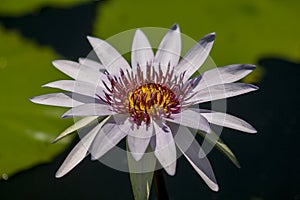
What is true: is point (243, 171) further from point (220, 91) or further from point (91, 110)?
point (91, 110)

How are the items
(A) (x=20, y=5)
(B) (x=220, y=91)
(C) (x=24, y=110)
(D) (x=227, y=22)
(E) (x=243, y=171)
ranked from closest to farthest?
(B) (x=220, y=91)
(E) (x=243, y=171)
(C) (x=24, y=110)
(D) (x=227, y=22)
(A) (x=20, y=5)

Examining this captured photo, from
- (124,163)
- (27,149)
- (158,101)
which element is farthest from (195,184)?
(27,149)

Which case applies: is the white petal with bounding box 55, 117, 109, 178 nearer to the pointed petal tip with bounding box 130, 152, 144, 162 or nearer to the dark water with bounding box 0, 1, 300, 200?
the pointed petal tip with bounding box 130, 152, 144, 162

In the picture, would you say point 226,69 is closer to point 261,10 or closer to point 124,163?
point 124,163

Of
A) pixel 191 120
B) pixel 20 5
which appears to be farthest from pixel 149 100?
pixel 20 5

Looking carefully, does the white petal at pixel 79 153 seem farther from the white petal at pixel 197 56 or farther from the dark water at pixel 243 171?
the dark water at pixel 243 171

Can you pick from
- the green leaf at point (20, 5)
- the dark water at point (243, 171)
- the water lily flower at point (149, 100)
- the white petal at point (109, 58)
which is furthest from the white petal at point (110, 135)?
the green leaf at point (20, 5)

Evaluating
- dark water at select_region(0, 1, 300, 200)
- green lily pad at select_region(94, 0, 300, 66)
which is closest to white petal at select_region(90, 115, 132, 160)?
dark water at select_region(0, 1, 300, 200)
